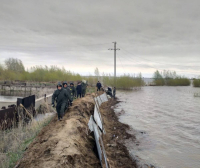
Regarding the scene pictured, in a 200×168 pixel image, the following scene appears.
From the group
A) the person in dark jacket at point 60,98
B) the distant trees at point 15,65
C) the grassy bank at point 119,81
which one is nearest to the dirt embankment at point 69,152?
the person in dark jacket at point 60,98

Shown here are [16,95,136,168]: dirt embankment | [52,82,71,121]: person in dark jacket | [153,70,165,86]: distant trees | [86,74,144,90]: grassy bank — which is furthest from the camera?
[153,70,165,86]: distant trees

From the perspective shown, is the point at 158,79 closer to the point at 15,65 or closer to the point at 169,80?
the point at 169,80

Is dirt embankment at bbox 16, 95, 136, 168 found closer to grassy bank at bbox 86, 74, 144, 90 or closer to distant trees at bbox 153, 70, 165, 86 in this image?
grassy bank at bbox 86, 74, 144, 90

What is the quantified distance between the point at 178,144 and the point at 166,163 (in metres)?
2.33

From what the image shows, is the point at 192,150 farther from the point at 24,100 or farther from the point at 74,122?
the point at 24,100

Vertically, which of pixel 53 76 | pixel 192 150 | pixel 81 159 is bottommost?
pixel 192 150

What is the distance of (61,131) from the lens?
5746 mm

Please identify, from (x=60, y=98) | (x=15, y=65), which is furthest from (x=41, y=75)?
(x=60, y=98)

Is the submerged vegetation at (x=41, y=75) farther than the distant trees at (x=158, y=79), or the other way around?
the distant trees at (x=158, y=79)

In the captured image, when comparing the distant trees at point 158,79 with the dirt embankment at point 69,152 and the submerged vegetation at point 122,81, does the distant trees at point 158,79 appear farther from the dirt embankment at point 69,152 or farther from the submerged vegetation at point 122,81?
the dirt embankment at point 69,152

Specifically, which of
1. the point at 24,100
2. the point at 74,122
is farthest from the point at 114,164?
the point at 24,100

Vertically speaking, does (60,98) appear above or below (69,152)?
above

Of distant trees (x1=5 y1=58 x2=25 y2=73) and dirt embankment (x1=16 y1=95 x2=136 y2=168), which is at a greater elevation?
distant trees (x1=5 y1=58 x2=25 y2=73)

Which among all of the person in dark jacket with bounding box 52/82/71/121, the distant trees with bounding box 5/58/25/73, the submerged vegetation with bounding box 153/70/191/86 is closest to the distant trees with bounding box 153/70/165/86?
the submerged vegetation with bounding box 153/70/191/86
